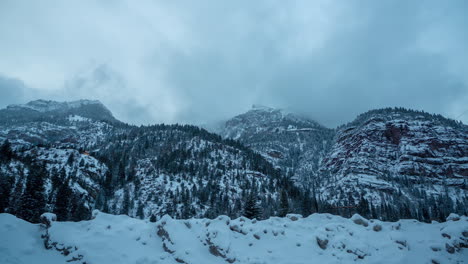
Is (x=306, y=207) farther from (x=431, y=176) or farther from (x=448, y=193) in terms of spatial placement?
(x=431, y=176)

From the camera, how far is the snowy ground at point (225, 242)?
1207cm

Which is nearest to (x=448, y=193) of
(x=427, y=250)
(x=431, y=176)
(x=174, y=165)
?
(x=431, y=176)

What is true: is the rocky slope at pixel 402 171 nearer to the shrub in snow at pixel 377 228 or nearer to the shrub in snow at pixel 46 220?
the shrub in snow at pixel 377 228

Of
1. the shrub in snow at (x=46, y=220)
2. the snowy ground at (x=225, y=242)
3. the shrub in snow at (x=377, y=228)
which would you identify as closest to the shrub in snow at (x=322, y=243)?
the snowy ground at (x=225, y=242)

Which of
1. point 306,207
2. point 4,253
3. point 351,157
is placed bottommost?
point 4,253

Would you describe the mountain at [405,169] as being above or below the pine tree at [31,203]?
above

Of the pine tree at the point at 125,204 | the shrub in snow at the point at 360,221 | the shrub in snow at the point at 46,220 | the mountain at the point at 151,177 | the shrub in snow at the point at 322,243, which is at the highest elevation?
the mountain at the point at 151,177

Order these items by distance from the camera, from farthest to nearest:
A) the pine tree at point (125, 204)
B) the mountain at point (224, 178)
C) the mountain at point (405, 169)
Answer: the mountain at point (405, 169), the pine tree at point (125, 204), the mountain at point (224, 178)

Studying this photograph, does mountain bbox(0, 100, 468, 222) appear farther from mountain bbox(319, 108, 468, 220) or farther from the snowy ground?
the snowy ground

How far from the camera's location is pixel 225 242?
15711 mm

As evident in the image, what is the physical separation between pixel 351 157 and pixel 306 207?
10192 centimetres

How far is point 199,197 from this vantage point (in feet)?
353

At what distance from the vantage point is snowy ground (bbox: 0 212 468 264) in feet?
39.6

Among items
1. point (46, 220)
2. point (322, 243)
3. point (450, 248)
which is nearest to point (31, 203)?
point (46, 220)
